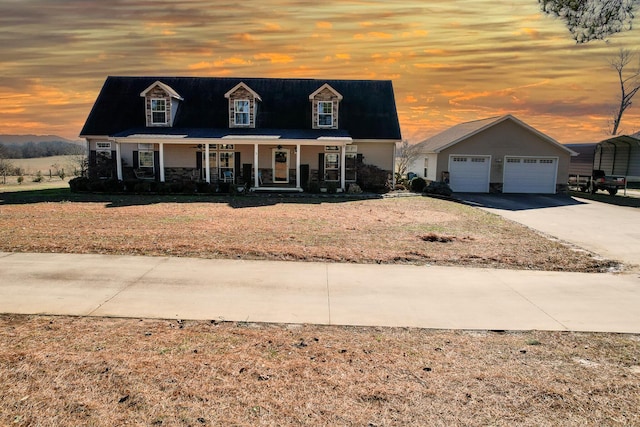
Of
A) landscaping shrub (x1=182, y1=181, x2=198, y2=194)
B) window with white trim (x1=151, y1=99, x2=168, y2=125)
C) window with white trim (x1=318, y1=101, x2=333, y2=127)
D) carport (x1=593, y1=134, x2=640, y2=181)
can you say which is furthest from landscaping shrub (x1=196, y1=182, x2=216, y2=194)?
carport (x1=593, y1=134, x2=640, y2=181)

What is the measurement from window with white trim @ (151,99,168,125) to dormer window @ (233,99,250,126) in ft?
13.7

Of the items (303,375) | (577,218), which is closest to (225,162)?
(577,218)

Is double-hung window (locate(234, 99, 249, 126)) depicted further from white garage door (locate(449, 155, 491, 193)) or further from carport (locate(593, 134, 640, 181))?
carport (locate(593, 134, 640, 181))

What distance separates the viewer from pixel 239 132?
84.2 feet

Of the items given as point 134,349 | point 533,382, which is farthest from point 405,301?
point 134,349

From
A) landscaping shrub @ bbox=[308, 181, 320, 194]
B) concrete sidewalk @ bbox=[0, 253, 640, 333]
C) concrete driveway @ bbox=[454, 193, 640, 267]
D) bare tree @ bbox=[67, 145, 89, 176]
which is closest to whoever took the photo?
concrete sidewalk @ bbox=[0, 253, 640, 333]

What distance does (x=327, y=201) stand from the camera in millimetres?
21109

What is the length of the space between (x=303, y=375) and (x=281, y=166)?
22.1 m

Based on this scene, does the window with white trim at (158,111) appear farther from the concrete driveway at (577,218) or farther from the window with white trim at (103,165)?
the concrete driveway at (577,218)

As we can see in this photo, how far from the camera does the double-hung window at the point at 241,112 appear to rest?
26.5 metres

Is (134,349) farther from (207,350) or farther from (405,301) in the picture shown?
(405,301)

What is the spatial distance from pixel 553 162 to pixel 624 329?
2413 centimetres

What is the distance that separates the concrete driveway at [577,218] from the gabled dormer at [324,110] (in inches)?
345

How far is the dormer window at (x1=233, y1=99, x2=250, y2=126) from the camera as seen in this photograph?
1045 inches
